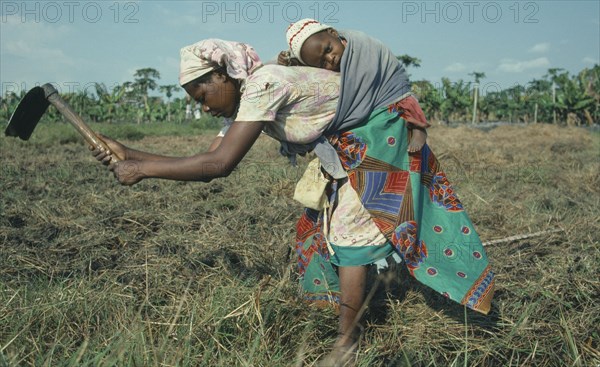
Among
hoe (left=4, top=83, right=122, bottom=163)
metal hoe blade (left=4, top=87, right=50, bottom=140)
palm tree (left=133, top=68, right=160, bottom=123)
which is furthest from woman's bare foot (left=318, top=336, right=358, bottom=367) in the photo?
palm tree (left=133, top=68, right=160, bottom=123)

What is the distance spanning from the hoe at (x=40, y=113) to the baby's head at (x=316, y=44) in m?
0.73

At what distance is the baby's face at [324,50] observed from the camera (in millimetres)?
1800

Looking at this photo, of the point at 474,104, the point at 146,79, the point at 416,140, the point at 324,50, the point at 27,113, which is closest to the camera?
the point at 324,50

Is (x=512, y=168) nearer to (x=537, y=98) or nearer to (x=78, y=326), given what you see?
(x=78, y=326)

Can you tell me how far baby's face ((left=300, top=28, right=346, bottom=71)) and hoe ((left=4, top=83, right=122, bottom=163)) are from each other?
752 millimetres

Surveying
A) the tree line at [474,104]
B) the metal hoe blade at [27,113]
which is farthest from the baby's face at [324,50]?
the tree line at [474,104]

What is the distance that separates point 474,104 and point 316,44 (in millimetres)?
28010

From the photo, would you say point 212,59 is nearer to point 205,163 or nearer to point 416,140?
point 205,163

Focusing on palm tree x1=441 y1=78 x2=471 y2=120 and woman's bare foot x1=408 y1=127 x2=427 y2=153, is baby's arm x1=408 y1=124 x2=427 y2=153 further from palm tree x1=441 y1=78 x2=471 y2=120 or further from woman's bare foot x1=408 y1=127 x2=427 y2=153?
palm tree x1=441 y1=78 x2=471 y2=120

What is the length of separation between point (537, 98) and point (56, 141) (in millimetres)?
24078

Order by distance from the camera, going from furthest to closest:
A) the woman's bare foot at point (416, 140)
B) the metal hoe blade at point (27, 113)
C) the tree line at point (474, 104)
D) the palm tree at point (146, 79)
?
the palm tree at point (146, 79), the tree line at point (474, 104), the metal hoe blade at point (27, 113), the woman's bare foot at point (416, 140)

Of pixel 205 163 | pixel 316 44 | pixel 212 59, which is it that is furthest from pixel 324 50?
pixel 205 163

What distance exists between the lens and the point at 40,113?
2283 mm

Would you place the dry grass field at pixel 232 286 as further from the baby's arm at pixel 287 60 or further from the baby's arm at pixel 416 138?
the baby's arm at pixel 287 60
